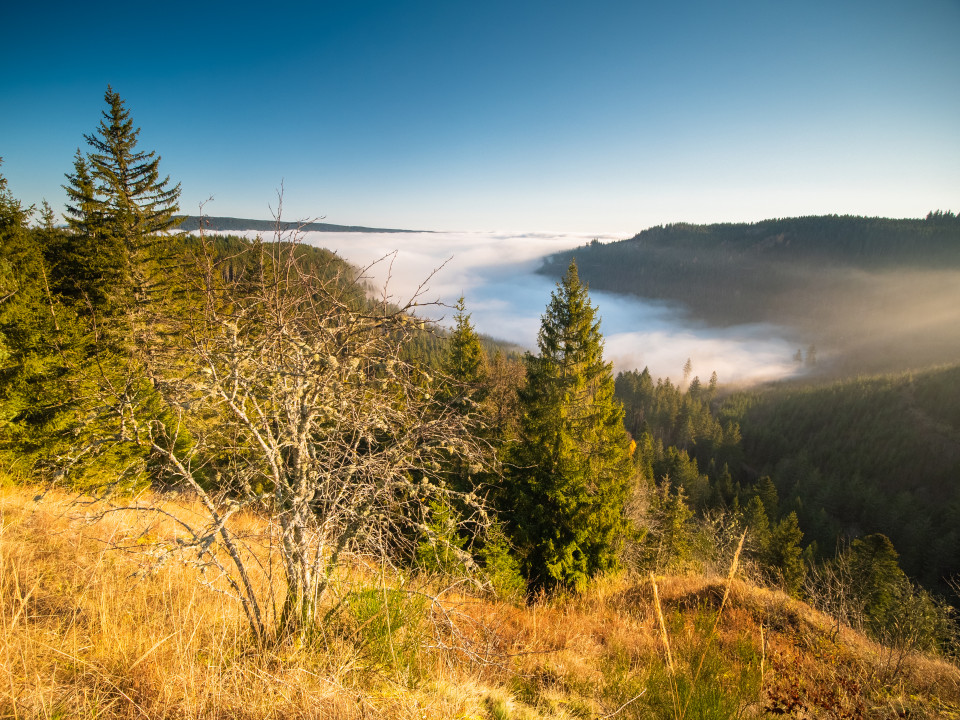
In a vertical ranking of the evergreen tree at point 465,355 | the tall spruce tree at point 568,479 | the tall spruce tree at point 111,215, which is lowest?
the tall spruce tree at point 568,479

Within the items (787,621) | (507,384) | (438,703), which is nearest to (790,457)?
(507,384)

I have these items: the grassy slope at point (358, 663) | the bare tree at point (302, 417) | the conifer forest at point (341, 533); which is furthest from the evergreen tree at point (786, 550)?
the bare tree at point (302, 417)

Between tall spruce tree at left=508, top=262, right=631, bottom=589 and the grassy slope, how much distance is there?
6347mm

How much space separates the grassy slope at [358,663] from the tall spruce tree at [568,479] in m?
6.35

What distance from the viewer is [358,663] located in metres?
2.62

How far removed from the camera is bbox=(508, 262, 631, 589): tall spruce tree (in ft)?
37.8

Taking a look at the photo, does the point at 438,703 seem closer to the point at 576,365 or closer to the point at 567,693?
the point at 567,693

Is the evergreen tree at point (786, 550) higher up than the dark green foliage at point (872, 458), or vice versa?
the evergreen tree at point (786, 550)

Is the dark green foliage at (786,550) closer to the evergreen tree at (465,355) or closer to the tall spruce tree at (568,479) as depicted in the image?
the tall spruce tree at (568,479)

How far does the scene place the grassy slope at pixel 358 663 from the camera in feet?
7.07

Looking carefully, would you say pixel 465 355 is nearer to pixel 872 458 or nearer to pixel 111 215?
pixel 111 215

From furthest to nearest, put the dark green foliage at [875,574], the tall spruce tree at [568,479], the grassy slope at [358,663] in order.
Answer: the dark green foliage at [875,574]
the tall spruce tree at [568,479]
the grassy slope at [358,663]

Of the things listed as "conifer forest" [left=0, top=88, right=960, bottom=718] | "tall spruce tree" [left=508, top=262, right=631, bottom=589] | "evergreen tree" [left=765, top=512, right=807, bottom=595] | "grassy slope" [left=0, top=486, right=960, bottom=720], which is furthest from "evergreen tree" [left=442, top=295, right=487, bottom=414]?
"evergreen tree" [left=765, top=512, right=807, bottom=595]

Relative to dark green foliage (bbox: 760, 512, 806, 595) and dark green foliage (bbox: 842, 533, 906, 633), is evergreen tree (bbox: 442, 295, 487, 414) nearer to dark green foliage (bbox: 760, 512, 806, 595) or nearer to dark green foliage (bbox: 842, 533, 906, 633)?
dark green foliage (bbox: 842, 533, 906, 633)
